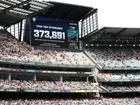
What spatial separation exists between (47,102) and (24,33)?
1696 centimetres

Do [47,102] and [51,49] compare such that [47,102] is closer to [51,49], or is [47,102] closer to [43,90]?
[43,90]

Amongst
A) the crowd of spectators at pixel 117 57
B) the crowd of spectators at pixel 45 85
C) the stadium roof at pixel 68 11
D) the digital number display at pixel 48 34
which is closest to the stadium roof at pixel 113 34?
the crowd of spectators at pixel 117 57

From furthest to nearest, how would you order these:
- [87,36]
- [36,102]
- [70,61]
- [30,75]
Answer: [87,36]
[70,61]
[30,75]
[36,102]

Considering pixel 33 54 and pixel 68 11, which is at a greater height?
pixel 68 11

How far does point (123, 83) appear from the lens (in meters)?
62.2

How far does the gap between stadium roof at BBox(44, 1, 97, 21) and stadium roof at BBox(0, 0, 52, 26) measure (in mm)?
4286

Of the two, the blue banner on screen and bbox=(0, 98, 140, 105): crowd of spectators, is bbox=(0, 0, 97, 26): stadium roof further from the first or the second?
bbox=(0, 98, 140, 105): crowd of spectators

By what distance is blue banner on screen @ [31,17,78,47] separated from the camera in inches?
2422

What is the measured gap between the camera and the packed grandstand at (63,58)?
51.9m

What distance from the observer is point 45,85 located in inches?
2109

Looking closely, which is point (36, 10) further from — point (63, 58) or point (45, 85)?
point (45, 85)

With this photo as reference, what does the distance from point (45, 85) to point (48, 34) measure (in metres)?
12.3

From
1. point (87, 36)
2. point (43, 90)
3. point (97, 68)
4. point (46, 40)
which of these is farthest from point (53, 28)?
point (43, 90)

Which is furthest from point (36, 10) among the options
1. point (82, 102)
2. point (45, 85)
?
point (82, 102)
